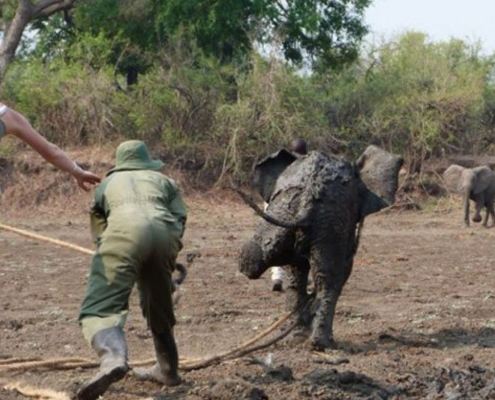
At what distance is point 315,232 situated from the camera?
8.99m

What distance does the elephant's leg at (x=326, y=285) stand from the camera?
895cm

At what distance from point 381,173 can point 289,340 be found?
1583mm

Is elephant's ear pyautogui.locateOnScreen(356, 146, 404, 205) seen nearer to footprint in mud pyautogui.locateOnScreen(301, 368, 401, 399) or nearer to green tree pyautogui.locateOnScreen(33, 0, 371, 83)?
footprint in mud pyautogui.locateOnScreen(301, 368, 401, 399)

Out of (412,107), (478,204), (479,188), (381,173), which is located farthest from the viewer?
(412,107)

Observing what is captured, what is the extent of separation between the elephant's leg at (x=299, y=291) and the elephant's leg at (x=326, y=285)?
0.73 ft

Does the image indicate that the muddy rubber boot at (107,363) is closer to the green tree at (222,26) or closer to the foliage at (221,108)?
the foliage at (221,108)

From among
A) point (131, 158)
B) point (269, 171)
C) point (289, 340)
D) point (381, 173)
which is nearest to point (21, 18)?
point (269, 171)

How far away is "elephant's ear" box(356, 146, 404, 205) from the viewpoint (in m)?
9.63

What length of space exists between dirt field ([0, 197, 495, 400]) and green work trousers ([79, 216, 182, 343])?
681 mm

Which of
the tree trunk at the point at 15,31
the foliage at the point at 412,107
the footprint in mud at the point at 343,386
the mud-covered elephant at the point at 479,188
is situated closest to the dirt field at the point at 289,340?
the footprint in mud at the point at 343,386

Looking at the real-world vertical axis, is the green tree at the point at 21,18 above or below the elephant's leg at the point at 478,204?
above

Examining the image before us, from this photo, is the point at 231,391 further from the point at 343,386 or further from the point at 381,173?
the point at 381,173

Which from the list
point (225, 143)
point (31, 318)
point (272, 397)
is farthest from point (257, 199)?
point (272, 397)

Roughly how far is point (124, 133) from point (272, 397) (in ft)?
64.8
